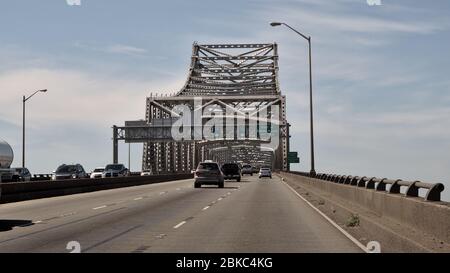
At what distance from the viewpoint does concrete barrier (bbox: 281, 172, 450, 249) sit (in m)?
11.4

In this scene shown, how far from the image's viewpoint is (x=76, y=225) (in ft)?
61.2

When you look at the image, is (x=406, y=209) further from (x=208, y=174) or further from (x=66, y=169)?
(x=66, y=169)

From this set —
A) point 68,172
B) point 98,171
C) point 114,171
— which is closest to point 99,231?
point 68,172

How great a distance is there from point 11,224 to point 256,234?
7.37m

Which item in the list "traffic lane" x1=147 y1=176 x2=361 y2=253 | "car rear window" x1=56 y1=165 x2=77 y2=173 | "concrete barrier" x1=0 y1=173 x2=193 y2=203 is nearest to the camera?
"traffic lane" x1=147 y1=176 x2=361 y2=253

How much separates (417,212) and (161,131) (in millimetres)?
107913

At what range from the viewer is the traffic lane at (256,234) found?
1316 centimetres

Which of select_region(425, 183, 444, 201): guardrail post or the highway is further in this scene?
the highway

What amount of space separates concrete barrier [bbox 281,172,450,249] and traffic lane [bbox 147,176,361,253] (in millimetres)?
1218

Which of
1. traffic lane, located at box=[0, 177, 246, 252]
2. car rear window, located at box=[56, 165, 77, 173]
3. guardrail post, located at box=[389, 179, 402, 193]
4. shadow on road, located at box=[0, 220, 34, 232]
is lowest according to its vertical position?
shadow on road, located at box=[0, 220, 34, 232]

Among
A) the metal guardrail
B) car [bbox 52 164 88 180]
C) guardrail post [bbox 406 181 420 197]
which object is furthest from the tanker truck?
guardrail post [bbox 406 181 420 197]

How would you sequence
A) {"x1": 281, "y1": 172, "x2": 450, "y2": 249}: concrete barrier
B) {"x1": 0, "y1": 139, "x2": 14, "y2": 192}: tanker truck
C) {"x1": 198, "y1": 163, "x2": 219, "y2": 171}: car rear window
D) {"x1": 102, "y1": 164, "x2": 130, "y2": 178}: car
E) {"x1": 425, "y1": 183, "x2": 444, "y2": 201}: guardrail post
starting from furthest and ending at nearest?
{"x1": 102, "y1": 164, "x2": 130, "y2": 178}: car, {"x1": 198, "y1": 163, "x2": 219, "y2": 171}: car rear window, {"x1": 0, "y1": 139, "x2": 14, "y2": 192}: tanker truck, {"x1": 425, "y1": 183, "x2": 444, "y2": 201}: guardrail post, {"x1": 281, "y1": 172, "x2": 450, "y2": 249}: concrete barrier

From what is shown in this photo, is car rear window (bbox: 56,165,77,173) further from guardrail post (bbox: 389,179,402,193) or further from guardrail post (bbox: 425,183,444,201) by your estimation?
guardrail post (bbox: 425,183,444,201)
